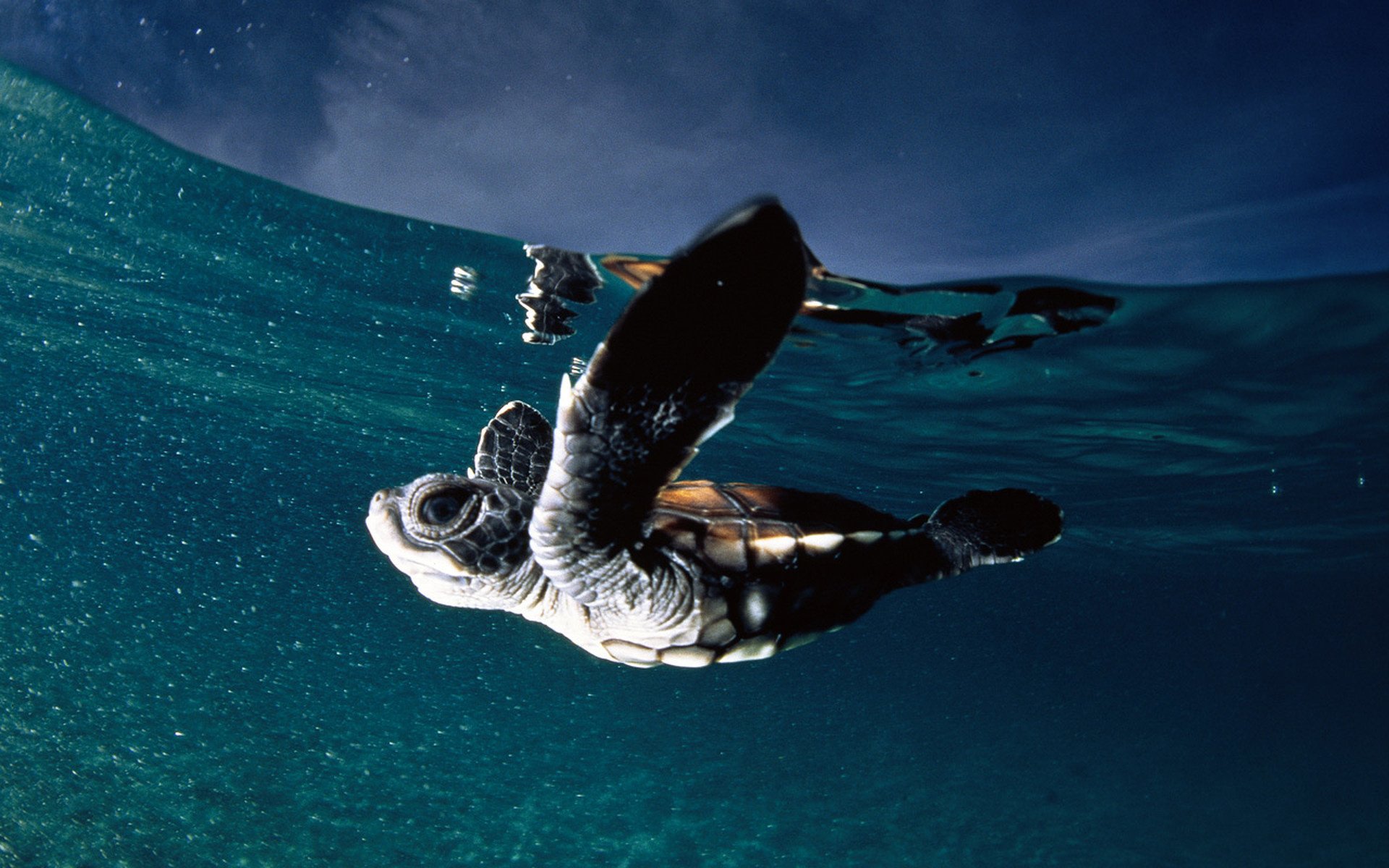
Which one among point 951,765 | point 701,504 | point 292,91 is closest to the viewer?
point 701,504

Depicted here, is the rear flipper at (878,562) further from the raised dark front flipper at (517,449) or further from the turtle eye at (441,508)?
the turtle eye at (441,508)

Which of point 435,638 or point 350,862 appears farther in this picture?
point 435,638

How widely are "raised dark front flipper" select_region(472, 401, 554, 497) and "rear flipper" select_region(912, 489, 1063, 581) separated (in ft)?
8.34

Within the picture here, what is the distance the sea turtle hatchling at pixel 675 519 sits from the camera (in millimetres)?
1904

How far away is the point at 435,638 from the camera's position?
201 ft

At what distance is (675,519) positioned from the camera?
3533mm

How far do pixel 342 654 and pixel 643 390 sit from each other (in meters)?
76.3

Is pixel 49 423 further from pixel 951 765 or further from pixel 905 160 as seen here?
pixel 951 765

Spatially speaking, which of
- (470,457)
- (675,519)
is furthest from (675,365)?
(470,457)

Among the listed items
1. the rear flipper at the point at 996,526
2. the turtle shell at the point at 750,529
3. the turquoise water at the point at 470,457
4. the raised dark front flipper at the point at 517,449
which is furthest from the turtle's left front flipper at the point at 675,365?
the turquoise water at the point at 470,457

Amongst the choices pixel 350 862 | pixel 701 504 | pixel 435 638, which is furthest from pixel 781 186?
pixel 435 638

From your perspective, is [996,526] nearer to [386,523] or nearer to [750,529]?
[750,529]

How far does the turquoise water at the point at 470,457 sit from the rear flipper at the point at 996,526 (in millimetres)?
3207

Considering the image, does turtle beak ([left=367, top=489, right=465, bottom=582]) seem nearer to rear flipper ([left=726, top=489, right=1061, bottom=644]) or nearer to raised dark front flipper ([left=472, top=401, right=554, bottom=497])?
raised dark front flipper ([left=472, top=401, right=554, bottom=497])
